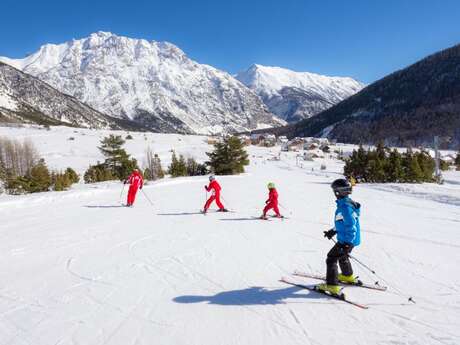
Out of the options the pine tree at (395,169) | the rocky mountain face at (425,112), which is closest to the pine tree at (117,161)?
the pine tree at (395,169)

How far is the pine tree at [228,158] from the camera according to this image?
44.6m

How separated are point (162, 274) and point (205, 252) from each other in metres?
1.68

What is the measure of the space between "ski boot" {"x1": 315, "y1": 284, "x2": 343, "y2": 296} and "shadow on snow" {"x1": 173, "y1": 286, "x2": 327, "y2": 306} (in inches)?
4.2

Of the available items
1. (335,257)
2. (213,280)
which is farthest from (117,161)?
(335,257)

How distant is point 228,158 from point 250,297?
39.5m

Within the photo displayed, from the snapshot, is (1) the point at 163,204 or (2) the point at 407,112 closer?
(1) the point at 163,204

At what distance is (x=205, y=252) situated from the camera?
8.27 m

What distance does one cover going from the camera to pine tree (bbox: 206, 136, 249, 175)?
44.6 m

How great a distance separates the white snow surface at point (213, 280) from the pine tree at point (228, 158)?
30665mm

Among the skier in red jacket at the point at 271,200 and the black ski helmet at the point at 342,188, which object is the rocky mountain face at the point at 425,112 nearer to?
the skier in red jacket at the point at 271,200

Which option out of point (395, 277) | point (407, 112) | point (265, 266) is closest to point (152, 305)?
point (265, 266)

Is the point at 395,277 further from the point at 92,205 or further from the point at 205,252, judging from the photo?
the point at 92,205

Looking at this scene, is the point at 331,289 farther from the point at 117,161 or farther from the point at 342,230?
the point at 117,161

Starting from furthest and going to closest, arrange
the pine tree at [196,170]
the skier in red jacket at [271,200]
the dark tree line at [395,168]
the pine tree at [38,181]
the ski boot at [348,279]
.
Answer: the pine tree at [196,170], the dark tree line at [395,168], the pine tree at [38,181], the skier in red jacket at [271,200], the ski boot at [348,279]
